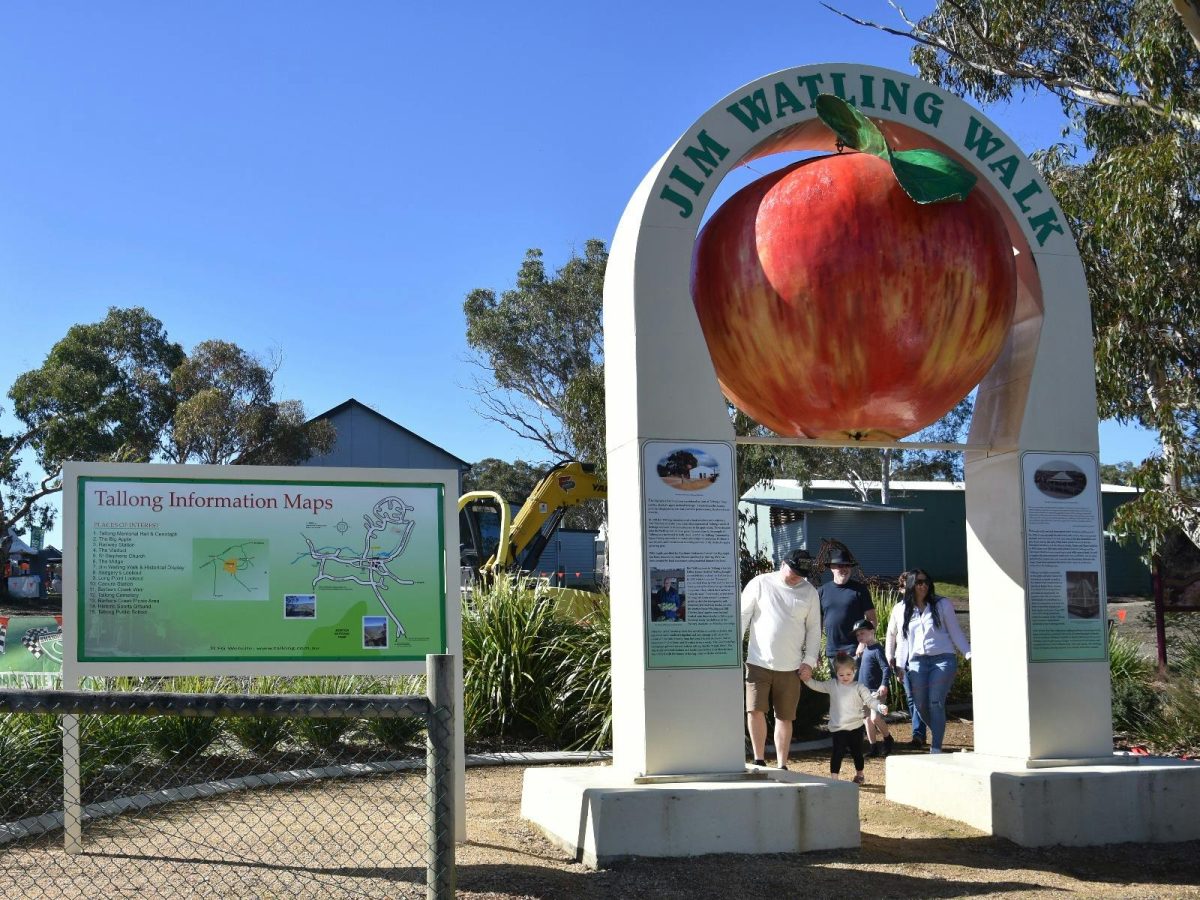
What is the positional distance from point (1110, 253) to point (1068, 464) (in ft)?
25.8

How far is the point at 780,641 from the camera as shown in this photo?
776 cm

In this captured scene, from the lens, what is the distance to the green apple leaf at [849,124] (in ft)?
20.5

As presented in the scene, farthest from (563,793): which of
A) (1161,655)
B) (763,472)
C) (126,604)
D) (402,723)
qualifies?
(763,472)

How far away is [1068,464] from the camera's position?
6750mm

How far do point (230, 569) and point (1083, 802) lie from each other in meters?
4.69

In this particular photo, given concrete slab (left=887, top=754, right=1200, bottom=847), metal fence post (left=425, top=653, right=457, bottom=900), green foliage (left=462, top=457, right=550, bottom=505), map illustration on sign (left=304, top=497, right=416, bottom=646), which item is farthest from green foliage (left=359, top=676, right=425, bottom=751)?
green foliage (left=462, top=457, right=550, bottom=505)

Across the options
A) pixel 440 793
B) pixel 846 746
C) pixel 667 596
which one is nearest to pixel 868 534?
pixel 846 746

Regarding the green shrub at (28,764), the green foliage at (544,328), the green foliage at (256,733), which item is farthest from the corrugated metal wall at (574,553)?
the green shrub at (28,764)

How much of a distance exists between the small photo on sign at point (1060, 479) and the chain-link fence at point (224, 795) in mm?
3690

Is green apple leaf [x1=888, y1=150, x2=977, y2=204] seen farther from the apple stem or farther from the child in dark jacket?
the child in dark jacket

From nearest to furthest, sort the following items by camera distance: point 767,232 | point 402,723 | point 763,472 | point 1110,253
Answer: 1. point 767,232
2. point 402,723
3. point 1110,253
4. point 763,472

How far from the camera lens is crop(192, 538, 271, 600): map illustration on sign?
6.32 metres

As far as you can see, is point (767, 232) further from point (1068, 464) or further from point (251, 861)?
point (251, 861)

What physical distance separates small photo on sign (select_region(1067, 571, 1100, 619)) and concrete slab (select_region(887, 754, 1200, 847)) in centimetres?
82
